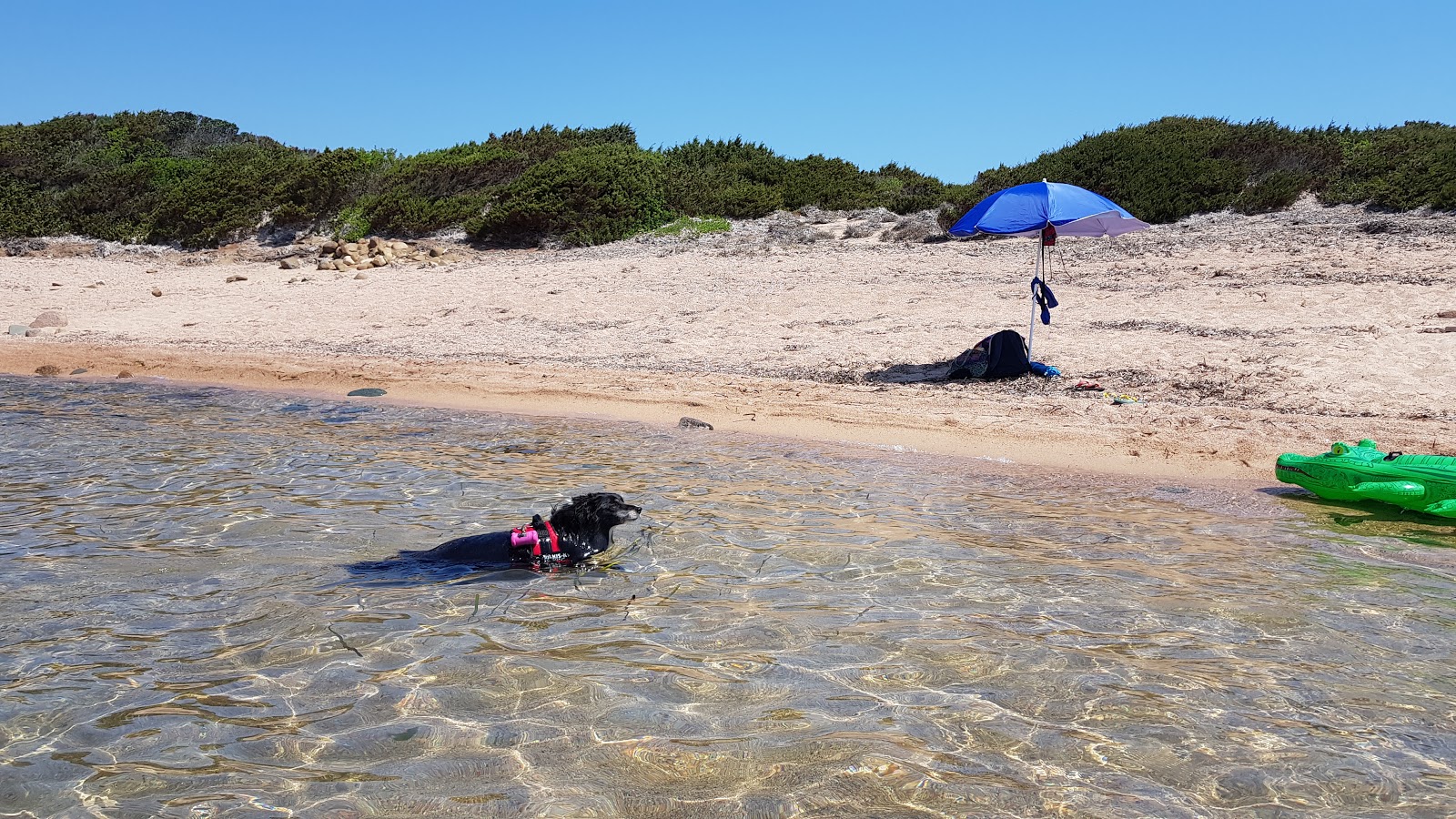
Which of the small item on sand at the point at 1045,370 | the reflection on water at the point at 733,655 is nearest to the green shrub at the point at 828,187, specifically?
the small item on sand at the point at 1045,370

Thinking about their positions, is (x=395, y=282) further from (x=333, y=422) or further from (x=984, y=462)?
(x=984, y=462)

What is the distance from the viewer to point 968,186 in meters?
21.4

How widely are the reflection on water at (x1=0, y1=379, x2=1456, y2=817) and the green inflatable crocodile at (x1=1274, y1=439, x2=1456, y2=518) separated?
172 mm

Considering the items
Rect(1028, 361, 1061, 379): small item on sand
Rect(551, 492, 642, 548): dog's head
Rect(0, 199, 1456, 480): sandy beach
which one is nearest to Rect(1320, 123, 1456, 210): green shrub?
Rect(0, 199, 1456, 480): sandy beach

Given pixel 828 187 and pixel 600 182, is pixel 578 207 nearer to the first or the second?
pixel 600 182

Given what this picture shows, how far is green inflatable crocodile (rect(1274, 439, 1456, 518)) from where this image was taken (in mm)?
6703

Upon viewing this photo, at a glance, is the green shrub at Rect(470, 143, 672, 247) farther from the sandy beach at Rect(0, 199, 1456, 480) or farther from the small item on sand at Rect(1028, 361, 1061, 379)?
the small item on sand at Rect(1028, 361, 1061, 379)

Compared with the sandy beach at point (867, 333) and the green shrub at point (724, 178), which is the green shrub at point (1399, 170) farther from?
the green shrub at point (724, 178)

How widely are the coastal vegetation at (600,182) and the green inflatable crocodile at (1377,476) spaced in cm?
1044

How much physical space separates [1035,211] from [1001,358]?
1559 millimetres

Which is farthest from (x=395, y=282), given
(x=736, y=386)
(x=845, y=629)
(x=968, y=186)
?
(x=845, y=629)

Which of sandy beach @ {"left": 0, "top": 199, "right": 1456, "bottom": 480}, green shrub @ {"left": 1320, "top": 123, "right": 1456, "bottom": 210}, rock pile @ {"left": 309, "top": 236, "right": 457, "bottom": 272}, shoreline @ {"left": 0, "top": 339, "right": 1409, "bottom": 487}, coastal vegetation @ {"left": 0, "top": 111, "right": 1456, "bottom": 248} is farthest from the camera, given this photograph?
rock pile @ {"left": 309, "top": 236, "right": 457, "bottom": 272}

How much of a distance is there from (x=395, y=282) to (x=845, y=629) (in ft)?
48.8

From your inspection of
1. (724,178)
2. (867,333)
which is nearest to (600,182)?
(724,178)
